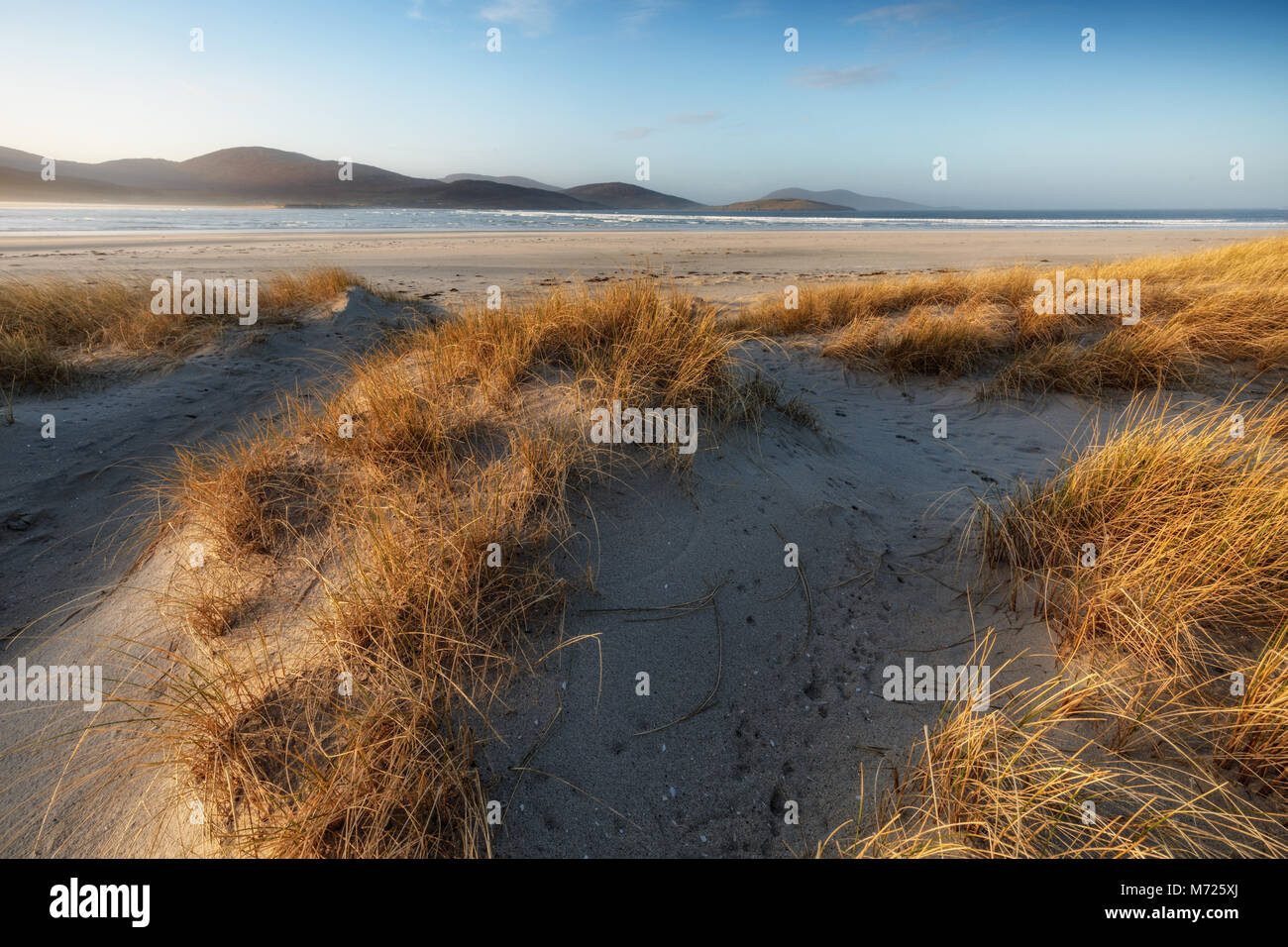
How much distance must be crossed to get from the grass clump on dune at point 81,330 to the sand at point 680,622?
0.42 metres

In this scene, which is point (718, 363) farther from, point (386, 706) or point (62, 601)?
point (62, 601)

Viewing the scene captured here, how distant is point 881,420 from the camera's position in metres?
5.44

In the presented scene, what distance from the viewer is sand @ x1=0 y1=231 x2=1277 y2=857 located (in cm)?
198

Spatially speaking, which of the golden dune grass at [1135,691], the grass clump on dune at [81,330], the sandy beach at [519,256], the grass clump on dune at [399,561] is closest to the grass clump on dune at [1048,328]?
the golden dune grass at [1135,691]

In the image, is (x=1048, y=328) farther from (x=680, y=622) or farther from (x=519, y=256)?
(x=519, y=256)

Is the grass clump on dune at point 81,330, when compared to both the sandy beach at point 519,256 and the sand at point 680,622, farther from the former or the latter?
the sandy beach at point 519,256

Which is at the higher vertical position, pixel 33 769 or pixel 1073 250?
pixel 1073 250

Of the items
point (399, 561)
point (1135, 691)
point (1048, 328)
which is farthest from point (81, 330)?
point (1048, 328)

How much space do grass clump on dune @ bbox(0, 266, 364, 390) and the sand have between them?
42 centimetres

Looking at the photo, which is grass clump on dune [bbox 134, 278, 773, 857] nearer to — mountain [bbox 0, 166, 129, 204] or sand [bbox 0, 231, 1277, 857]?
sand [bbox 0, 231, 1277, 857]

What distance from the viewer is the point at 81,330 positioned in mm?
6625

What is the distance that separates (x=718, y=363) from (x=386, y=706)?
2973 millimetres
